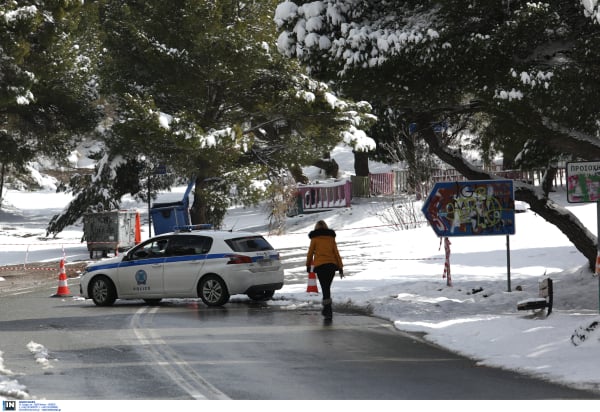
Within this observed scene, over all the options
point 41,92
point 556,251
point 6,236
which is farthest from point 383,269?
point 6,236

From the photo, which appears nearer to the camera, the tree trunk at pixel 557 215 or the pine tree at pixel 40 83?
the tree trunk at pixel 557 215

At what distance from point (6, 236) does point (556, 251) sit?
30.0 metres

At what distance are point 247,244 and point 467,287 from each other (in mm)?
4700

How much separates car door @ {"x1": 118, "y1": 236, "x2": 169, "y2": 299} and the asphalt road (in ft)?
3.33

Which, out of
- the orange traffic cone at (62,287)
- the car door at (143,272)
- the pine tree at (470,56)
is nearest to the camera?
the pine tree at (470,56)

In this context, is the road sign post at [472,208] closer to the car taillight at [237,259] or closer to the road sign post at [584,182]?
the car taillight at [237,259]

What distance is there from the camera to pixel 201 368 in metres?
11.8

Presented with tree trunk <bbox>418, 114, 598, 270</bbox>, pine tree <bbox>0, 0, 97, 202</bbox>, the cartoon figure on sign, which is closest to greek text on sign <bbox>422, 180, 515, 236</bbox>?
tree trunk <bbox>418, 114, 598, 270</bbox>

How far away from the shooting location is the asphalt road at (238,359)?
33.3 feet

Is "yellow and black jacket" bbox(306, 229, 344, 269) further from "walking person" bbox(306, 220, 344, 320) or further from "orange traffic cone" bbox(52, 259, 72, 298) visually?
"orange traffic cone" bbox(52, 259, 72, 298)

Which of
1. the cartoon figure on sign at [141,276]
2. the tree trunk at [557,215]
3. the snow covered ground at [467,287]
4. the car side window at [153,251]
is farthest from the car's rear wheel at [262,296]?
the tree trunk at [557,215]

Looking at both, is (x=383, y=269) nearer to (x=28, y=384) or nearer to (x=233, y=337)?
(x=233, y=337)

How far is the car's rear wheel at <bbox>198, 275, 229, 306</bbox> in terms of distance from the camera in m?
19.2

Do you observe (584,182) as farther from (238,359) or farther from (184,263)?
(184,263)
